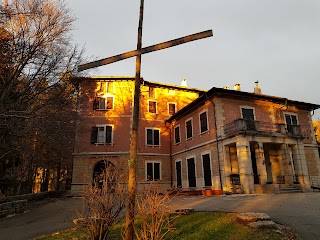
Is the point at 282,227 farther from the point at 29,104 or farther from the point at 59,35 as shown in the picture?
the point at 59,35

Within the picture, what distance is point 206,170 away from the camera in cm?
1908

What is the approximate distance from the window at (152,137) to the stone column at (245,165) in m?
10.5

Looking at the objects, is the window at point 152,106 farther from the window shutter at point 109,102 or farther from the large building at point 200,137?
the window shutter at point 109,102

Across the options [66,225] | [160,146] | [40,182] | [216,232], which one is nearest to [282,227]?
[216,232]

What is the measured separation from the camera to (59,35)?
14.3 m

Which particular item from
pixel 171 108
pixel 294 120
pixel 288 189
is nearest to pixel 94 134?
pixel 171 108

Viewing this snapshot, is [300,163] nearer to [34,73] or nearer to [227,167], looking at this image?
[227,167]

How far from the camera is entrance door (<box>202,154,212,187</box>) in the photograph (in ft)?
61.2

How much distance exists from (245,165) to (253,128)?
3325 millimetres

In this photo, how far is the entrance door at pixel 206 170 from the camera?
18.6 meters

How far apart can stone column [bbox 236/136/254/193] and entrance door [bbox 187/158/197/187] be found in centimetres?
554

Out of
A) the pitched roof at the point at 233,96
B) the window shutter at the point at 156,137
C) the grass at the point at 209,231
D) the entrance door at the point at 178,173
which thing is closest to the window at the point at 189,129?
the pitched roof at the point at 233,96

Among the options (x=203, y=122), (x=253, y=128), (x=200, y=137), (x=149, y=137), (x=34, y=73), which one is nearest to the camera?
(x=34, y=73)

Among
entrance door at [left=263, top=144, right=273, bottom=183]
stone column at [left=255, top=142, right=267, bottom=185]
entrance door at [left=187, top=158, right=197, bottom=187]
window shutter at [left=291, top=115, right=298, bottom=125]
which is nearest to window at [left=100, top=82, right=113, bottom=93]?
entrance door at [left=187, top=158, right=197, bottom=187]
